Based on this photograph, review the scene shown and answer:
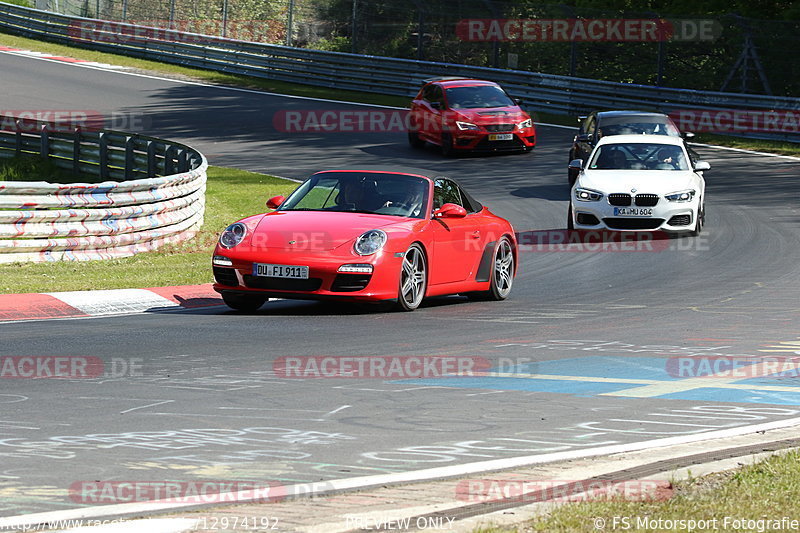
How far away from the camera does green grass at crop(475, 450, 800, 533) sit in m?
5.17

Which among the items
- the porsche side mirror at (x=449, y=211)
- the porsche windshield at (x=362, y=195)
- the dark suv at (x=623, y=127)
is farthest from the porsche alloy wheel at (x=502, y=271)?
the dark suv at (x=623, y=127)

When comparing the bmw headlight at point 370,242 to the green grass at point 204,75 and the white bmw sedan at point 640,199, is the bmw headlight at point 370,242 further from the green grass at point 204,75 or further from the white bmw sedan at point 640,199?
the green grass at point 204,75

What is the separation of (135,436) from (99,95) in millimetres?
32164

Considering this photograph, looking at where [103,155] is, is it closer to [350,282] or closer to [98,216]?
[98,216]

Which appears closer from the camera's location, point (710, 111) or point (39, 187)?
point (39, 187)

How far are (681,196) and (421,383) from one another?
447 inches

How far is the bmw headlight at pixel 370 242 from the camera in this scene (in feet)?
40.0

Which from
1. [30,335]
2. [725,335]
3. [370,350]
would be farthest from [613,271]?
[30,335]

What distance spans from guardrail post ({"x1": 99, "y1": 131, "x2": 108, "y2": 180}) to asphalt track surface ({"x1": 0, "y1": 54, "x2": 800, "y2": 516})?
35.1 feet

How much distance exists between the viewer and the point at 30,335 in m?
10.6

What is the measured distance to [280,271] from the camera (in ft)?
39.6

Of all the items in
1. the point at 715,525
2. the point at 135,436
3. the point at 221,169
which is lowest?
the point at 221,169

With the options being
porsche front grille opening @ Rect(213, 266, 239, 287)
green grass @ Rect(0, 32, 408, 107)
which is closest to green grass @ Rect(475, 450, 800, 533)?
porsche front grille opening @ Rect(213, 266, 239, 287)

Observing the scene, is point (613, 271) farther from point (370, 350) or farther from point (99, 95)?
point (99, 95)
